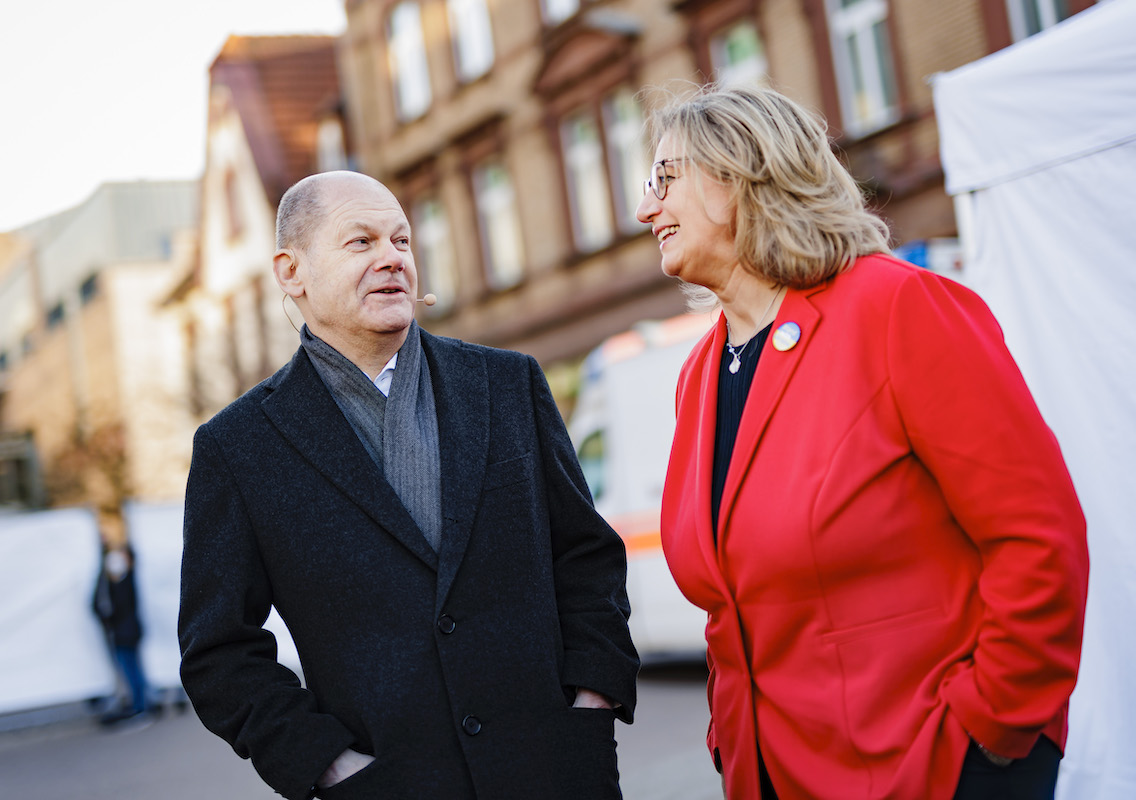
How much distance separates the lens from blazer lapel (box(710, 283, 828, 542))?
7.75ft

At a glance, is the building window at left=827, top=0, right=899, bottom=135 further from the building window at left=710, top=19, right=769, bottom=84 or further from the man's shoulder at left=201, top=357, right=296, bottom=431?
the man's shoulder at left=201, top=357, right=296, bottom=431

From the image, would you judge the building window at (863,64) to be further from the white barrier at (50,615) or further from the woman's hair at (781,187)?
the woman's hair at (781,187)

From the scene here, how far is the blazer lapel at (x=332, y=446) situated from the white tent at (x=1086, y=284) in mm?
2153

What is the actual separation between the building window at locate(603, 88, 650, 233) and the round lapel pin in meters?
15.1

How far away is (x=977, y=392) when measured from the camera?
2174 mm

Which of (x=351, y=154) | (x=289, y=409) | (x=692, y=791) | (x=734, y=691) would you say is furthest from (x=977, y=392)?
(x=351, y=154)

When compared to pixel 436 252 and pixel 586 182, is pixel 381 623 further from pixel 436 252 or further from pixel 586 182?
pixel 436 252

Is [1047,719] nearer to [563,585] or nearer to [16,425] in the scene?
[563,585]

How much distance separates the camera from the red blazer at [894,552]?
211 centimetres

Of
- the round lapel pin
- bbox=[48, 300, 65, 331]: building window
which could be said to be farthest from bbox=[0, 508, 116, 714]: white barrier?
bbox=[48, 300, 65, 331]: building window

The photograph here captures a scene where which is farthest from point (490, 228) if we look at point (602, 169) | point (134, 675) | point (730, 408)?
point (730, 408)

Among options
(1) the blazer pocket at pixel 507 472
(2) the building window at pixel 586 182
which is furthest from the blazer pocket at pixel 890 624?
(2) the building window at pixel 586 182

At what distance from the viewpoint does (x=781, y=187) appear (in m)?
2.49

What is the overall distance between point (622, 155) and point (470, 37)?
4.74 meters
